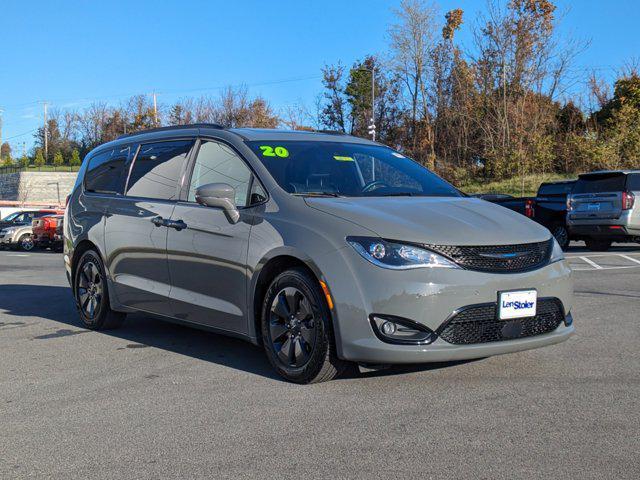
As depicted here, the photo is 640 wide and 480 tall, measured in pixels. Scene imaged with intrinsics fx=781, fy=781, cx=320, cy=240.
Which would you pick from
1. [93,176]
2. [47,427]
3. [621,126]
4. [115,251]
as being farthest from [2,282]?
[621,126]

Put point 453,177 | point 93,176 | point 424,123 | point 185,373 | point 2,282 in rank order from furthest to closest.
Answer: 1. point 424,123
2. point 453,177
3. point 2,282
4. point 93,176
5. point 185,373

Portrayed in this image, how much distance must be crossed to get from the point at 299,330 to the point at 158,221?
6.17ft

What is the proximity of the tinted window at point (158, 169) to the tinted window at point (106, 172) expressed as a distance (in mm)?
279

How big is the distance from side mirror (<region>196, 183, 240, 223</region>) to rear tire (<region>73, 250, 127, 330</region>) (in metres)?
2.09

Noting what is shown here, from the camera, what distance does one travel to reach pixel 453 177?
141 ft

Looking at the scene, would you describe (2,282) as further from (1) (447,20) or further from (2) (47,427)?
(1) (447,20)

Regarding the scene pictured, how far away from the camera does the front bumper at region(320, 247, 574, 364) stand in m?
4.64

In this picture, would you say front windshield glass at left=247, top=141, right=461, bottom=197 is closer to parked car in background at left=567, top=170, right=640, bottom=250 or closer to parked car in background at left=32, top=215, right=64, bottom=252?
parked car in background at left=567, top=170, right=640, bottom=250

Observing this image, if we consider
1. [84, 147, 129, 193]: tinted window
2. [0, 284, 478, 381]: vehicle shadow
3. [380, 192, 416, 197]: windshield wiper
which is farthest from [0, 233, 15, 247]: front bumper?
[380, 192, 416, 197]: windshield wiper

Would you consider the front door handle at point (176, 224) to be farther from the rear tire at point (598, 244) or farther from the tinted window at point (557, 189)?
the tinted window at point (557, 189)

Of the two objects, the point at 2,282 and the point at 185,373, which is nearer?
the point at 185,373

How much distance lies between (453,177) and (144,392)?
128 feet

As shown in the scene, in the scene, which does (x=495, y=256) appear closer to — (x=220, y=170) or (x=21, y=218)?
(x=220, y=170)

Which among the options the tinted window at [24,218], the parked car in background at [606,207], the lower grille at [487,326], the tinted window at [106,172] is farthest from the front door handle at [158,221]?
the tinted window at [24,218]
